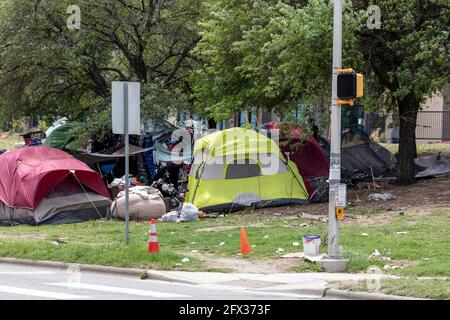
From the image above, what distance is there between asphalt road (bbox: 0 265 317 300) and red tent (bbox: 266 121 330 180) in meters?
11.6

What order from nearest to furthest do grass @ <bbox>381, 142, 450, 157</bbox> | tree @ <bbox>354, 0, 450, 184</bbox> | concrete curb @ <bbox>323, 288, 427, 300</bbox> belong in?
concrete curb @ <bbox>323, 288, 427, 300</bbox>
tree @ <bbox>354, 0, 450, 184</bbox>
grass @ <bbox>381, 142, 450, 157</bbox>

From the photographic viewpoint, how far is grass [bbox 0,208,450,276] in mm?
13664

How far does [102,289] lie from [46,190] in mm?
10321

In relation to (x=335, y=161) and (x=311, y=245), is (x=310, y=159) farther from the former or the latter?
(x=335, y=161)

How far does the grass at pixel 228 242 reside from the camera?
13.7 m

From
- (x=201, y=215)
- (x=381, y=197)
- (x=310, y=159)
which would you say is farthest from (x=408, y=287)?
(x=310, y=159)

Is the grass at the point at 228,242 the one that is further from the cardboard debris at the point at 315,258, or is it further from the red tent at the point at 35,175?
the red tent at the point at 35,175

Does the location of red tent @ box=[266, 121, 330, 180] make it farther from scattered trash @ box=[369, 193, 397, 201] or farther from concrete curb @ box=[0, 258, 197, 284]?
concrete curb @ box=[0, 258, 197, 284]

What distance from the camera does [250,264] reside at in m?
14.3

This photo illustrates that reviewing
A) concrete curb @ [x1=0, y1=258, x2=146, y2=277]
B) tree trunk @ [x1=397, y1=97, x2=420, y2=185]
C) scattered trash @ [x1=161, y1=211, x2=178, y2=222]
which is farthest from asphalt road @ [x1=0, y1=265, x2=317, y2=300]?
tree trunk @ [x1=397, y1=97, x2=420, y2=185]

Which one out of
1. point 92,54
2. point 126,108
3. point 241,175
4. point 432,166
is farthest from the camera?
point 92,54

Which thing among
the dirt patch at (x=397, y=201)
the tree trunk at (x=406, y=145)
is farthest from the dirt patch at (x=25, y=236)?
the tree trunk at (x=406, y=145)
